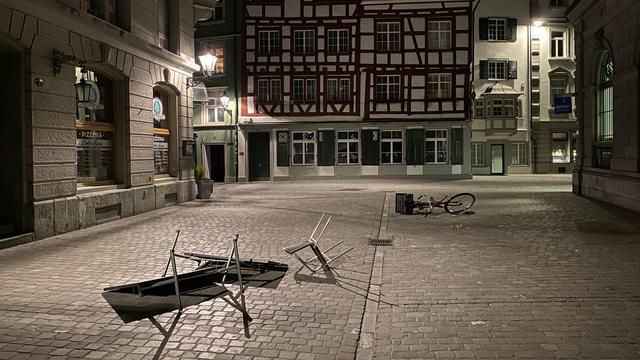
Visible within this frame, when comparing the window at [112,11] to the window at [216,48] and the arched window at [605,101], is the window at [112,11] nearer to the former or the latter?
→ the arched window at [605,101]

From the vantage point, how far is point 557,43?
38.8 metres

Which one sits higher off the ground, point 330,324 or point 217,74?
point 217,74

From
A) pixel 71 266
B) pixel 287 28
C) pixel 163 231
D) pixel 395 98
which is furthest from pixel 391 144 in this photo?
pixel 71 266

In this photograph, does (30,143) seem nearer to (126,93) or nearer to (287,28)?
(126,93)

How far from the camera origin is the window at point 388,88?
32.5 m

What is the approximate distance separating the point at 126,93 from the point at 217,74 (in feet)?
64.5

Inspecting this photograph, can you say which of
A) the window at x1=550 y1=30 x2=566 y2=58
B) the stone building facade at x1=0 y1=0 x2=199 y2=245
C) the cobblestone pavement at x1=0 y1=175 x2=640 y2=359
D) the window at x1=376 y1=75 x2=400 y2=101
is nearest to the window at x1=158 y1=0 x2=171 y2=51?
the stone building facade at x1=0 y1=0 x2=199 y2=245

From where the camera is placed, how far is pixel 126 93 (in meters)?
13.8

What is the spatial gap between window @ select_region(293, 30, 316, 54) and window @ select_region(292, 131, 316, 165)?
4.98m

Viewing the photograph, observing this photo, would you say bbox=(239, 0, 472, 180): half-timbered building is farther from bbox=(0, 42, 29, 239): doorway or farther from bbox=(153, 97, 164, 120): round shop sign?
bbox=(0, 42, 29, 239): doorway

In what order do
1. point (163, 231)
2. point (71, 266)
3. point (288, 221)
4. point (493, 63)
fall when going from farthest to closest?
point (493, 63) < point (288, 221) < point (163, 231) < point (71, 266)

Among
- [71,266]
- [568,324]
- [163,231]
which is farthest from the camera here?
[163,231]

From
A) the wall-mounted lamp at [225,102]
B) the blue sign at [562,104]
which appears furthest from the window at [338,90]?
the blue sign at [562,104]

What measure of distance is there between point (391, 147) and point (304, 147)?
208 inches
